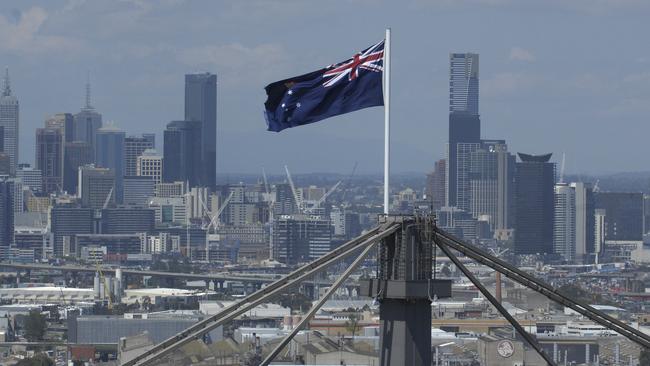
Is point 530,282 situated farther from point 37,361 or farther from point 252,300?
point 37,361

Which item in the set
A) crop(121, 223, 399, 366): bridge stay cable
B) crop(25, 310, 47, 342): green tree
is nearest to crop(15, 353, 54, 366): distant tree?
crop(25, 310, 47, 342): green tree

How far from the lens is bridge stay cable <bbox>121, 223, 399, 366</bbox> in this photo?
2116cm

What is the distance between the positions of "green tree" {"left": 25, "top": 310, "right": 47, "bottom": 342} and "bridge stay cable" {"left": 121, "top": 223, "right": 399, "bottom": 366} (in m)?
76.8

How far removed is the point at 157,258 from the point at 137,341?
117m

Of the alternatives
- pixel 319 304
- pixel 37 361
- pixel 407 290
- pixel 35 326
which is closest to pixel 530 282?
pixel 407 290

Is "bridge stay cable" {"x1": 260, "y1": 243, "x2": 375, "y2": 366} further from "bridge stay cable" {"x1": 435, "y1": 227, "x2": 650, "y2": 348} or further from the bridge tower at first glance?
"bridge stay cable" {"x1": 435, "y1": 227, "x2": 650, "y2": 348}

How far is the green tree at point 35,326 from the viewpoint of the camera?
327 ft

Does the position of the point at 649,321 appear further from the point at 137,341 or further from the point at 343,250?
the point at 343,250

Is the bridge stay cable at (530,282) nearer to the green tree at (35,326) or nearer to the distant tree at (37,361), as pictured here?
the distant tree at (37,361)

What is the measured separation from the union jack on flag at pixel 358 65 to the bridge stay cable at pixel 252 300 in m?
1.46

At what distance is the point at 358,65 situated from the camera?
74.5 ft

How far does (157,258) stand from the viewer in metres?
199

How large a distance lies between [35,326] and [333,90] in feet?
270

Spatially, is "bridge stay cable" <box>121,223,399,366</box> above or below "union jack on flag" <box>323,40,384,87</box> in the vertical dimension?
below
